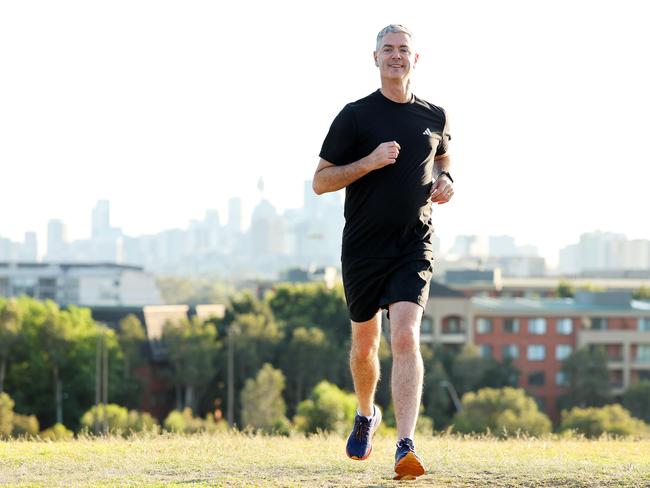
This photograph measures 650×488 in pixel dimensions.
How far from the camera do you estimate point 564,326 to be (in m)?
88.2

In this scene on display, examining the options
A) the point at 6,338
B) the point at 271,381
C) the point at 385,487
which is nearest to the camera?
the point at 385,487

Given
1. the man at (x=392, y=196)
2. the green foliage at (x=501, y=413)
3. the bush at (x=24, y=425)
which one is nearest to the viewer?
the man at (x=392, y=196)

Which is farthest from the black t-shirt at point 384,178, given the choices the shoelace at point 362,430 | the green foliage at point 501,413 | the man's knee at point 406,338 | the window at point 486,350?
the window at point 486,350

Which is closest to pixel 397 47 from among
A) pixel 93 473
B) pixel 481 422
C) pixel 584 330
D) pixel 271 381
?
pixel 93 473

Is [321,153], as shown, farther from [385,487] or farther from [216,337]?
[216,337]

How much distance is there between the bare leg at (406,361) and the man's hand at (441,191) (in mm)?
777

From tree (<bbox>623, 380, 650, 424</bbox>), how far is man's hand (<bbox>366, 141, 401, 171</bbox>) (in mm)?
59996

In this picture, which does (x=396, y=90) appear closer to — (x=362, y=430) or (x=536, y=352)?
(x=362, y=430)

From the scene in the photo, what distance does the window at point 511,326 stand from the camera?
292ft

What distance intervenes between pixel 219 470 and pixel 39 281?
134258 millimetres

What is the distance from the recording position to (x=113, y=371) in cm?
6856

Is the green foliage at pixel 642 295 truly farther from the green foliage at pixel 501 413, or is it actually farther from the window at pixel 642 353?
the green foliage at pixel 501 413

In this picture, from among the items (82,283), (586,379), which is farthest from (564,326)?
(82,283)

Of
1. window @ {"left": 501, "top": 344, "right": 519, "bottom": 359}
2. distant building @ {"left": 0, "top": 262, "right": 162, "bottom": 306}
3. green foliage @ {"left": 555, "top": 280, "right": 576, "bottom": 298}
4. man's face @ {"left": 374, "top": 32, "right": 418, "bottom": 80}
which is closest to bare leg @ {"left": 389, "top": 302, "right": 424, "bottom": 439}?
man's face @ {"left": 374, "top": 32, "right": 418, "bottom": 80}
